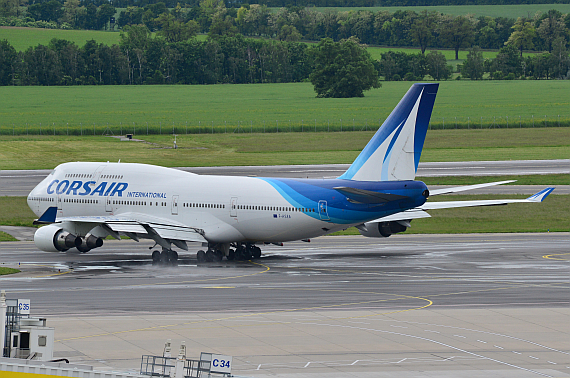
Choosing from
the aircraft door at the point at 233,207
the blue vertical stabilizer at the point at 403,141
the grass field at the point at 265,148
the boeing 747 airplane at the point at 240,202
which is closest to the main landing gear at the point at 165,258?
the boeing 747 airplane at the point at 240,202

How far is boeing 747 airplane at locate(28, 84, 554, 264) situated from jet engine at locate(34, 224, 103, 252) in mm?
61

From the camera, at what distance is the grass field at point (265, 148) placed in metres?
114

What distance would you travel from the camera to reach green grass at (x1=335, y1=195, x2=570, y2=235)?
6719 centimetres

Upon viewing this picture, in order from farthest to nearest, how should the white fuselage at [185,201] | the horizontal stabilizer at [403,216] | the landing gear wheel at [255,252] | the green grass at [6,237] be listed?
the green grass at [6,237] → the landing gear wheel at [255,252] → the horizontal stabilizer at [403,216] → the white fuselage at [185,201]

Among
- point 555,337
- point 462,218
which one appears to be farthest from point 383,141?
point 462,218

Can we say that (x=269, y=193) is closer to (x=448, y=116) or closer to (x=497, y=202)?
(x=497, y=202)

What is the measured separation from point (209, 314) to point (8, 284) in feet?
42.5

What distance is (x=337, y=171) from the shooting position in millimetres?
98625

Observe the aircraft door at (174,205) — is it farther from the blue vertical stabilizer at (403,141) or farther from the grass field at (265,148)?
the grass field at (265,148)

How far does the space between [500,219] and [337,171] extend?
1175 inches

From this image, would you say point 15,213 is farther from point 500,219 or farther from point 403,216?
point 500,219

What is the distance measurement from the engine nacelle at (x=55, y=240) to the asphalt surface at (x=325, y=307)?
1.02m

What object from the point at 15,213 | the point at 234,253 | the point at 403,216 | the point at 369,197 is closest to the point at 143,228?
the point at 234,253

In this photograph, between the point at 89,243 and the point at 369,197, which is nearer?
the point at 369,197
